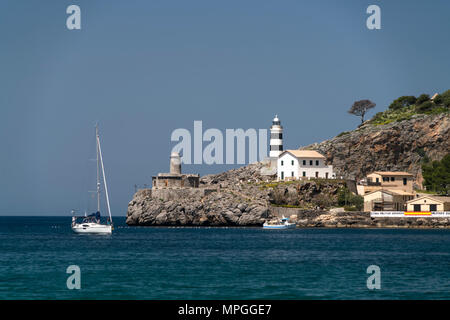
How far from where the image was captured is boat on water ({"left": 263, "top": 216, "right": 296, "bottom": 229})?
11244cm

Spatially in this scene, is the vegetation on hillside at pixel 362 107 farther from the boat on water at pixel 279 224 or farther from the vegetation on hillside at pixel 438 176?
the boat on water at pixel 279 224

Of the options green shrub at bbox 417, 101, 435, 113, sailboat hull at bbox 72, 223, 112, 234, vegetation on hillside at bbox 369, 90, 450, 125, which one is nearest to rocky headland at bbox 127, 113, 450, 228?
vegetation on hillside at bbox 369, 90, 450, 125

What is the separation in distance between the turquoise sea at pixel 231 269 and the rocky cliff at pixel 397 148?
184 feet

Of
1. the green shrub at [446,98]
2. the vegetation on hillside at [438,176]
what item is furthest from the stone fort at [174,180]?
the green shrub at [446,98]

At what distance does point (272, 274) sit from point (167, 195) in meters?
78.2

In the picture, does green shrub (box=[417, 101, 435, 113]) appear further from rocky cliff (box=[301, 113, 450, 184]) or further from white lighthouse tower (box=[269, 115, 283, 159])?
white lighthouse tower (box=[269, 115, 283, 159])

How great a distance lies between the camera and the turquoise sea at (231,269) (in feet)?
137

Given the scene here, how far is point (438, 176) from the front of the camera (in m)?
125

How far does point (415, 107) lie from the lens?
16275 centimetres

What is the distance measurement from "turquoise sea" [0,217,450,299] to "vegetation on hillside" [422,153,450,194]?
42.8 metres

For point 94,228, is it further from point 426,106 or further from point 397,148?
point 426,106

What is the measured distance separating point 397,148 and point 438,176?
52.8 ft
